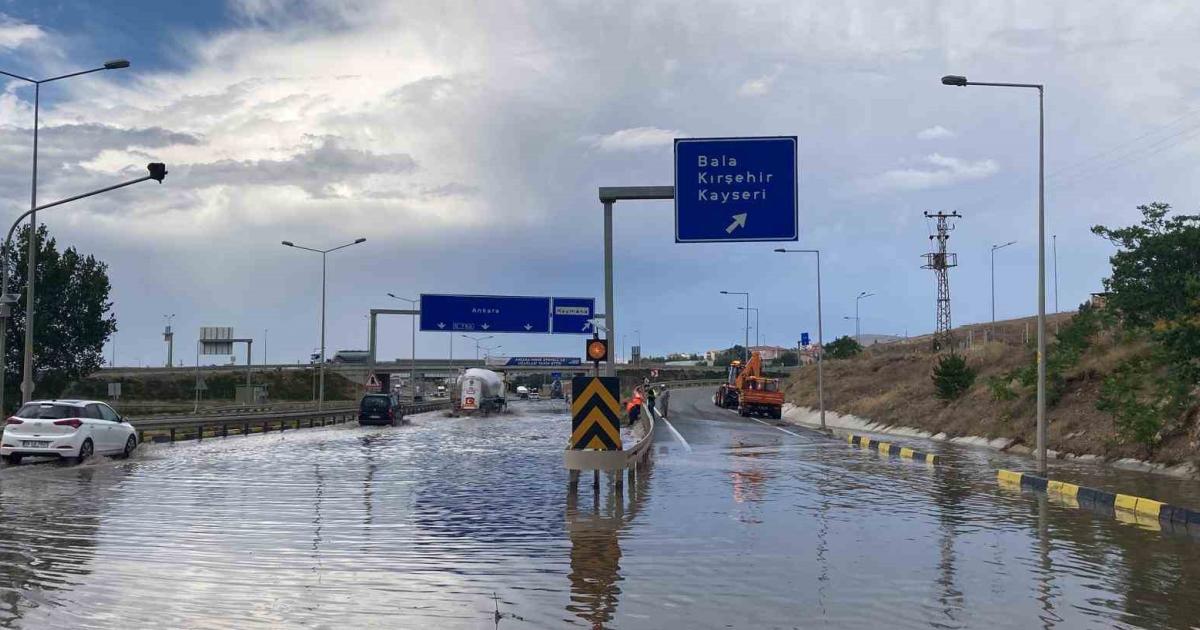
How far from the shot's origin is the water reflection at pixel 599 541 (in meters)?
8.79

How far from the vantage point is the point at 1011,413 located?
37.7 metres

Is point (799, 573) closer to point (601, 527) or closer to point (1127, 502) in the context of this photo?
point (601, 527)

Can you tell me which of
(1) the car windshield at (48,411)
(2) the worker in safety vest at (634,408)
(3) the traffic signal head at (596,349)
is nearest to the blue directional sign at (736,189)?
(3) the traffic signal head at (596,349)

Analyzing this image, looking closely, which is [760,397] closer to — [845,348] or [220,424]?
[220,424]

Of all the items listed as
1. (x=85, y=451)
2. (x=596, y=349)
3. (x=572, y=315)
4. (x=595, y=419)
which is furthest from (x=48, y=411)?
(x=572, y=315)

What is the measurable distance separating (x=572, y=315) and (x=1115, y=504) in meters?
44.9

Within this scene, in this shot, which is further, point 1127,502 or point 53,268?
point 53,268

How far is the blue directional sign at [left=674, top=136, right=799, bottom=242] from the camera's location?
71.6 feet

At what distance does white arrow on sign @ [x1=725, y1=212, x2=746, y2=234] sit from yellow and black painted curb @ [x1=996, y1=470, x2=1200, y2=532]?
760cm

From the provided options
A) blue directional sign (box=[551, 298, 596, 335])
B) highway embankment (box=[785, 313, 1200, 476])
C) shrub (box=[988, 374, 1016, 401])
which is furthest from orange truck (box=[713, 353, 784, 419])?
shrub (box=[988, 374, 1016, 401])

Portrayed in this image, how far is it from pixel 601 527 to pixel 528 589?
448 cm

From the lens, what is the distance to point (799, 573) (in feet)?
34.2

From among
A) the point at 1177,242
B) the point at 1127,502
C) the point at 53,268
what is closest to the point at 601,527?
the point at 1127,502

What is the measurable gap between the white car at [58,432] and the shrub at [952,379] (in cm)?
3611
